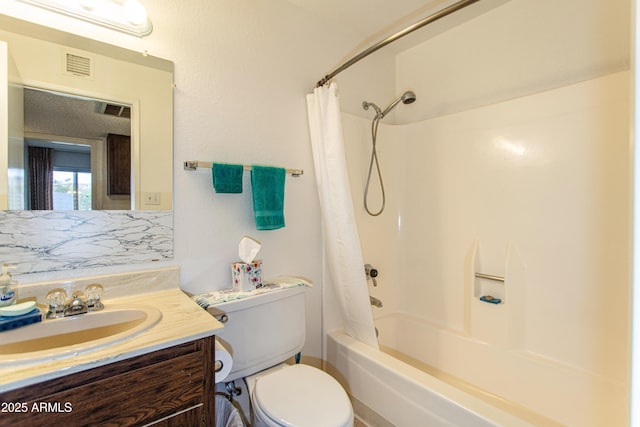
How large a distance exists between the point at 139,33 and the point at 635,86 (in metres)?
1.64

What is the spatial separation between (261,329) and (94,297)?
68 cm

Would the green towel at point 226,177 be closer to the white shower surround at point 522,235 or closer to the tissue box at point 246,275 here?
the tissue box at point 246,275

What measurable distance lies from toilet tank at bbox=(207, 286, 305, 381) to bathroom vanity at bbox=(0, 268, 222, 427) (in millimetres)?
244

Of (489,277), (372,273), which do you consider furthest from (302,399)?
(489,277)

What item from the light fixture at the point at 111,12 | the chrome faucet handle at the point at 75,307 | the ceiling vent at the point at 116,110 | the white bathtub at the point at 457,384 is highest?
the light fixture at the point at 111,12

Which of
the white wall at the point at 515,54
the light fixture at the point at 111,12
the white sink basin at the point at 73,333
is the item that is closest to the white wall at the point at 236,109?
the light fixture at the point at 111,12

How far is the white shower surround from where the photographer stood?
1.45 m

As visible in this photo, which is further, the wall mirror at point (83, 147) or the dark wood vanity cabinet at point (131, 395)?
the wall mirror at point (83, 147)

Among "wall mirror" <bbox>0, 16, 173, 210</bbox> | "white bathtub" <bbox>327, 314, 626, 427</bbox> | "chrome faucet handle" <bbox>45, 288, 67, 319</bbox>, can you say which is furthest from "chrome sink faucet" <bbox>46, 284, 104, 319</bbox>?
"white bathtub" <bbox>327, 314, 626, 427</bbox>

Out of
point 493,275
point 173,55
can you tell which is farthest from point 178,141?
point 493,275

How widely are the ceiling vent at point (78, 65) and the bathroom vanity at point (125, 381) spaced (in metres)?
0.84

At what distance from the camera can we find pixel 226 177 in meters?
1.46

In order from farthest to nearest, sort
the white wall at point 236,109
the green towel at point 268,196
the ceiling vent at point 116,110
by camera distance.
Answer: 1. the green towel at point 268,196
2. the white wall at point 236,109
3. the ceiling vent at point 116,110

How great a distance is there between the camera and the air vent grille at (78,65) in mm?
1182
